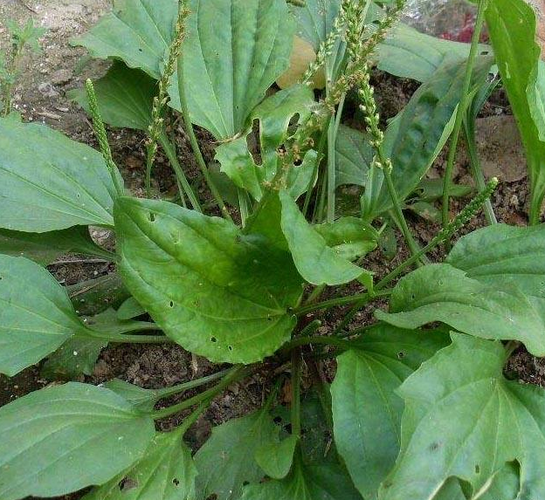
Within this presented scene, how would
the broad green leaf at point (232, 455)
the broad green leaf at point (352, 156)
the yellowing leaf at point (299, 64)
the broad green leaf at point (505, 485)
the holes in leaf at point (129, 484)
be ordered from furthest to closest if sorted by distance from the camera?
the yellowing leaf at point (299, 64) < the broad green leaf at point (352, 156) < the broad green leaf at point (232, 455) < the holes in leaf at point (129, 484) < the broad green leaf at point (505, 485)

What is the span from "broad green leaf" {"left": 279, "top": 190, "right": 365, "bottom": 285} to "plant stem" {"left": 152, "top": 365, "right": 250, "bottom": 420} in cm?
45

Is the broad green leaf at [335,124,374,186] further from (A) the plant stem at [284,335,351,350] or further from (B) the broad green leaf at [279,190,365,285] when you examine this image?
(B) the broad green leaf at [279,190,365,285]

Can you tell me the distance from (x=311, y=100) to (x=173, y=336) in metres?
0.62

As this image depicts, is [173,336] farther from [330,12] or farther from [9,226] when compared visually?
[330,12]

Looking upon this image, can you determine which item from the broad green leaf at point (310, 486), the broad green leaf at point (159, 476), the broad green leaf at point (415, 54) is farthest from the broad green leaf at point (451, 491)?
the broad green leaf at point (415, 54)

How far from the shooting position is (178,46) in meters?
1.19

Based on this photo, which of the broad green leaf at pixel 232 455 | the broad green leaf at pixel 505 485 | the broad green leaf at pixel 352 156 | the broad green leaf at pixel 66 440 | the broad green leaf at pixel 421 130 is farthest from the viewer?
the broad green leaf at pixel 352 156

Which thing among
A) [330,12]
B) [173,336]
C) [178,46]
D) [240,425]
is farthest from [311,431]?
[330,12]

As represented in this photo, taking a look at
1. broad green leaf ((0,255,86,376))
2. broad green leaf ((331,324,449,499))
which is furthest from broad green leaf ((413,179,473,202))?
broad green leaf ((0,255,86,376))

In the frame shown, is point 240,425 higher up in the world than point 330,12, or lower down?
lower down

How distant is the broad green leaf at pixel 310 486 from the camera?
1.28 meters

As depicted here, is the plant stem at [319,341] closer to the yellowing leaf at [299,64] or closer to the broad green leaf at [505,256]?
the broad green leaf at [505,256]

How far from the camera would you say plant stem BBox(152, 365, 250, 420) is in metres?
1.38

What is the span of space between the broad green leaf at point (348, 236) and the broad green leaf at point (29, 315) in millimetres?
494
